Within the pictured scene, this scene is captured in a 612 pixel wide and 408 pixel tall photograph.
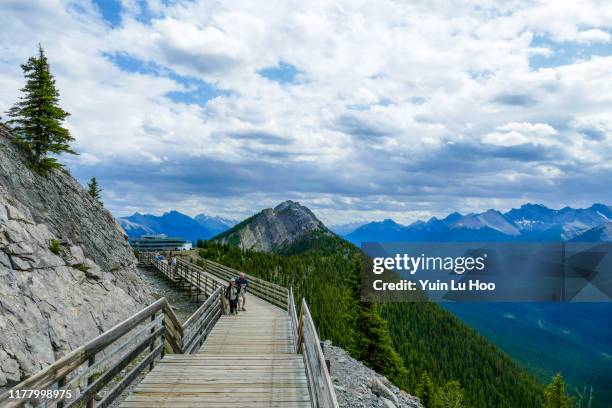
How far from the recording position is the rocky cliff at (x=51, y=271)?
17219 mm

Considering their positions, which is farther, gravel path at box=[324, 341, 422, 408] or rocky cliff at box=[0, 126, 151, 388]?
gravel path at box=[324, 341, 422, 408]

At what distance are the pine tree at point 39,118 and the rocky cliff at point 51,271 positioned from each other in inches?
32.3

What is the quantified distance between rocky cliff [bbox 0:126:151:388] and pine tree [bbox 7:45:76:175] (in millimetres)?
820

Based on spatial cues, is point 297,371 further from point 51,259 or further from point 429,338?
point 429,338

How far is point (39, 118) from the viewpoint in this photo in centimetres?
2489

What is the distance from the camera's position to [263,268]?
299 ft

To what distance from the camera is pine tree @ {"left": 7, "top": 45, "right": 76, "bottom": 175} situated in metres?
24.7

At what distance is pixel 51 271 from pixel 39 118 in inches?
376

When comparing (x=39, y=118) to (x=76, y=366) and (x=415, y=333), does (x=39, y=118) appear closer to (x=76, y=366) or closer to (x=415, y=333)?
(x=76, y=366)

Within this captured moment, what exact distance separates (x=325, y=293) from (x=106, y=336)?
8674 centimetres

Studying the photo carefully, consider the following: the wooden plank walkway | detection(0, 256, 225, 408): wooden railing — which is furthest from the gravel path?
the wooden plank walkway

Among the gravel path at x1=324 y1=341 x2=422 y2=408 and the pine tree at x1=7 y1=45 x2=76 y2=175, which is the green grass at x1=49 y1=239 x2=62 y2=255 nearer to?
the pine tree at x1=7 y1=45 x2=76 y2=175

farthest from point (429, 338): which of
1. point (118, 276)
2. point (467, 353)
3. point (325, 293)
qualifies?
point (118, 276)

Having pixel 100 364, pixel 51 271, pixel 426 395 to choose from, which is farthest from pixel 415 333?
pixel 100 364
